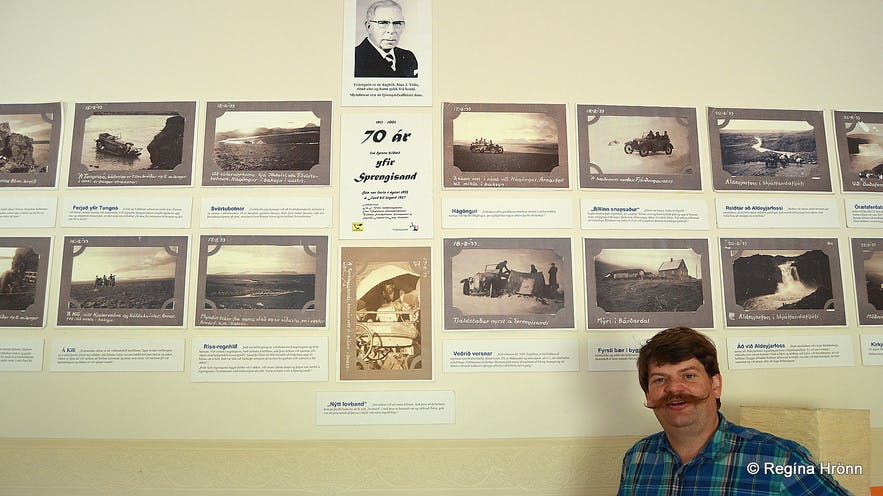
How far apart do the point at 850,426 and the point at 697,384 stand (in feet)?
2.06

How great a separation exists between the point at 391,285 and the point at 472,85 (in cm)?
93

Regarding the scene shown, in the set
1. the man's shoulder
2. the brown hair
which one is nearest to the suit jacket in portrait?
the brown hair

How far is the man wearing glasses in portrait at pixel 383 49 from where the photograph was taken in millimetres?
2439

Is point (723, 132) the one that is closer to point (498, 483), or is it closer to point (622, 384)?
point (622, 384)

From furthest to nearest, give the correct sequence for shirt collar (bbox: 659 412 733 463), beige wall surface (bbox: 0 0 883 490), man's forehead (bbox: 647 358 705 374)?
beige wall surface (bbox: 0 0 883 490) → man's forehead (bbox: 647 358 705 374) → shirt collar (bbox: 659 412 733 463)

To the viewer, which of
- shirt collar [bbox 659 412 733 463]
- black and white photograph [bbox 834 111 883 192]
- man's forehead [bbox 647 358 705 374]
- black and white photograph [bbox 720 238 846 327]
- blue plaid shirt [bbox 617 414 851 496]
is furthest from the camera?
black and white photograph [bbox 834 111 883 192]

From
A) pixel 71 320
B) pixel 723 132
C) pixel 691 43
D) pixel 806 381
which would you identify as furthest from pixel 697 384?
pixel 71 320

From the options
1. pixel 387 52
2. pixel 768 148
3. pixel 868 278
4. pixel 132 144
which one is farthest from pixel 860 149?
pixel 132 144

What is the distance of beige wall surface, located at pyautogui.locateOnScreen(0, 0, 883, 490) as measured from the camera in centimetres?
222

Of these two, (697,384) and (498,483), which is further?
(498,483)

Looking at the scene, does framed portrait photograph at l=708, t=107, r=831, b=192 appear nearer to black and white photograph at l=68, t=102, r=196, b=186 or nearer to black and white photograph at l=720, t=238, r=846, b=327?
black and white photograph at l=720, t=238, r=846, b=327

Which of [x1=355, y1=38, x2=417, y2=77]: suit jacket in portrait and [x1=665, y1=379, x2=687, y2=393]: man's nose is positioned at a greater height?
[x1=355, y1=38, x2=417, y2=77]: suit jacket in portrait

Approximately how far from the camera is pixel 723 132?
2.45 m

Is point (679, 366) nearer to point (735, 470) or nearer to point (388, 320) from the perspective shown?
A: point (735, 470)
